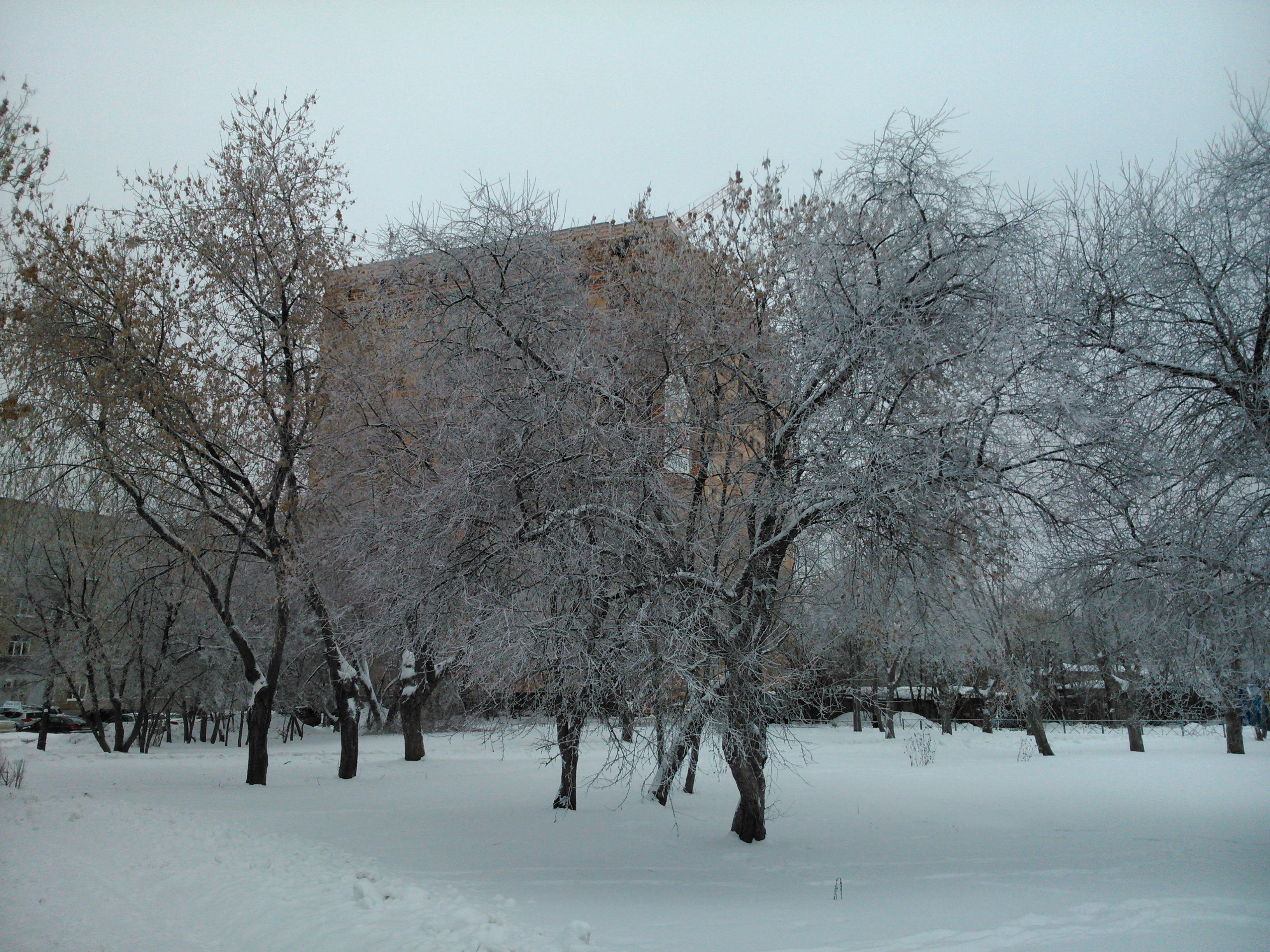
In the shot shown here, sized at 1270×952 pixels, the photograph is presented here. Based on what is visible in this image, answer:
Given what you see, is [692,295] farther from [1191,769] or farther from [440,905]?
[1191,769]

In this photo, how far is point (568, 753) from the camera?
10.9 m

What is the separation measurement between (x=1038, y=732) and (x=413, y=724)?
54.0 feet

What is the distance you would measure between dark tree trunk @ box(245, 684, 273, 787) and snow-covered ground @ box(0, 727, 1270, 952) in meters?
0.56

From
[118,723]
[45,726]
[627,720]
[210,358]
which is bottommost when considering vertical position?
[118,723]

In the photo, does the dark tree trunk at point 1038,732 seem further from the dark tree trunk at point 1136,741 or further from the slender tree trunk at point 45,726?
the slender tree trunk at point 45,726

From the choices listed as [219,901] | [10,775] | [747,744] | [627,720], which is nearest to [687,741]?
[627,720]

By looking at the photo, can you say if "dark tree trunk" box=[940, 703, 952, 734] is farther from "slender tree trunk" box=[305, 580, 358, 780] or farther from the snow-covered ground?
"slender tree trunk" box=[305, 580, 358, 780]

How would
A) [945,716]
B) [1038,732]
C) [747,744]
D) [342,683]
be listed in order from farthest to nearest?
[945,716], [1038,732], [342,683], [747,744]

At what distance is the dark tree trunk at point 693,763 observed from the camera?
25.1 ft

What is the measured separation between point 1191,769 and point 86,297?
77.9ft

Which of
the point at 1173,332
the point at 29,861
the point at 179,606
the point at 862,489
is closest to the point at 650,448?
the point at 862,489

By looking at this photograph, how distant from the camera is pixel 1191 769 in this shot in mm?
18531

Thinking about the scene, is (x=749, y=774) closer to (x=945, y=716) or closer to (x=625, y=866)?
(x=625, y=866)

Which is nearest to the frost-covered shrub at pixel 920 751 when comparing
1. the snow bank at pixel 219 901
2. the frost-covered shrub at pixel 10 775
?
the snow bank at pixel 219 901
